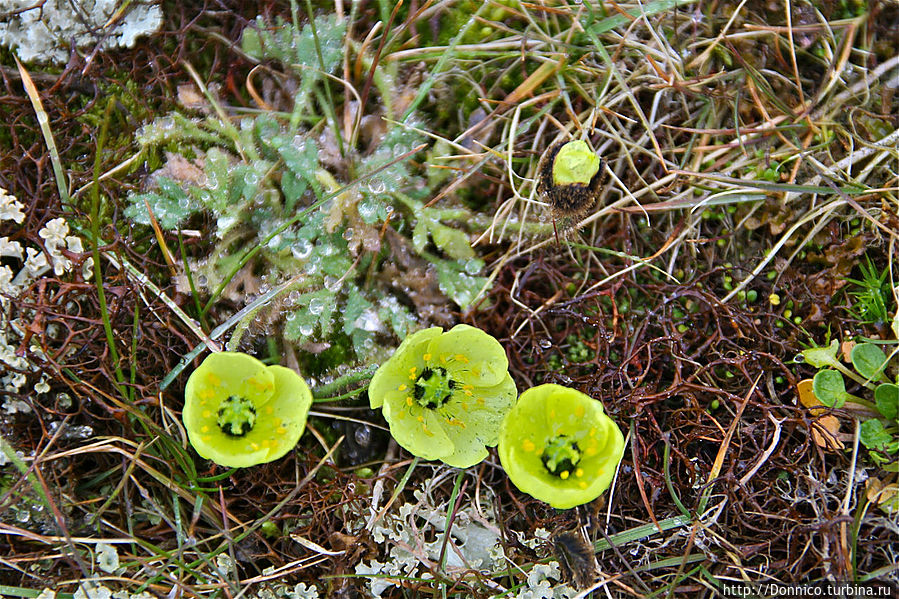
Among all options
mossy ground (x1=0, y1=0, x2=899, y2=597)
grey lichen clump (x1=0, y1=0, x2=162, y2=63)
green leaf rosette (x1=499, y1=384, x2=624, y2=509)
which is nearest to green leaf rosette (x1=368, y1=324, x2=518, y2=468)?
green leaf rosette (x1=499, y1=384, x2=624, y2=509)

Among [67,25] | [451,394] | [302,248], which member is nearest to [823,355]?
[451,394]

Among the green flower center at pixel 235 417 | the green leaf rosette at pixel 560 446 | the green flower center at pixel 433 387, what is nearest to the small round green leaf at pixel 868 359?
the green leaf rosette at pixel 560 446

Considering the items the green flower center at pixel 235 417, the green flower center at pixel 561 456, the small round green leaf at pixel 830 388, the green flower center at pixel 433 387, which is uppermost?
the green flower center at pixel 235 417

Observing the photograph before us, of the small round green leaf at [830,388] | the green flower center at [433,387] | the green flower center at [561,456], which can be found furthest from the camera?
the small round green leaf at [830,388]

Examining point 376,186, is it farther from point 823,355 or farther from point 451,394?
point 823,355

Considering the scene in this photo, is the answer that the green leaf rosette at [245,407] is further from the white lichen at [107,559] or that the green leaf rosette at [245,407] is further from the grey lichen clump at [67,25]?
the grey lichen clump at [67,25]

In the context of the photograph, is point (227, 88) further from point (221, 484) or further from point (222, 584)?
point (222, 584)
